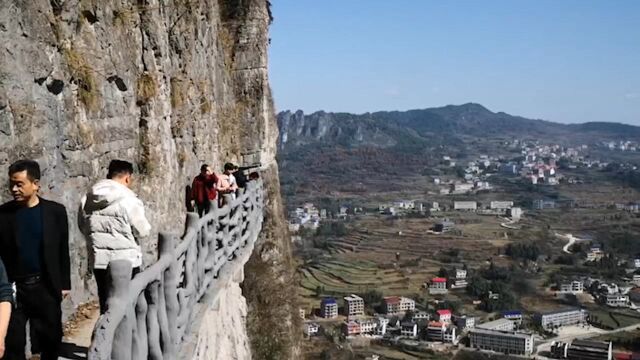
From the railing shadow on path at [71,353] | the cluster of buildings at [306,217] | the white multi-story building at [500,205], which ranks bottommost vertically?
the cluster of buildings at [306,217]

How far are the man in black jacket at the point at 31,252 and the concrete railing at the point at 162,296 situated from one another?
0.62 meters

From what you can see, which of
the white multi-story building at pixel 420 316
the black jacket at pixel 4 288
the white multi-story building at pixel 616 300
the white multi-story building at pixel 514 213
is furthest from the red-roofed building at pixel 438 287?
the black jacket at pixel 4 288

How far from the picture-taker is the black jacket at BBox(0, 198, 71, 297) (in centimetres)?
414

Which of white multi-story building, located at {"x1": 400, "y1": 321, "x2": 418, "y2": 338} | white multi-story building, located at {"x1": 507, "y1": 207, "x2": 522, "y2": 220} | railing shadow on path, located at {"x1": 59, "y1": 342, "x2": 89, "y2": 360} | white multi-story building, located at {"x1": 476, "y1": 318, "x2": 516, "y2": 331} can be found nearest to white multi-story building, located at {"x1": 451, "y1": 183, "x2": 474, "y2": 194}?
white multi-story building, located at {"x1": 507, "y1": 207, "x2": 522, "y2": 220}

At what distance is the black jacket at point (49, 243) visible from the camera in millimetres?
4141

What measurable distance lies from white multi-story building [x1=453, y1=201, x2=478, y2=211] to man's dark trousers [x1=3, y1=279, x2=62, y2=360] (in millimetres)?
136504

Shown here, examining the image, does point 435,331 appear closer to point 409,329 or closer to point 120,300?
point 409,329

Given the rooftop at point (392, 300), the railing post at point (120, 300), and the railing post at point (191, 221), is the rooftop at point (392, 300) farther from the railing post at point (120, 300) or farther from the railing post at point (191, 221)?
the railing post at point (120, 300)

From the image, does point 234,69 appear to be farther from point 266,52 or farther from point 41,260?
point 41,260

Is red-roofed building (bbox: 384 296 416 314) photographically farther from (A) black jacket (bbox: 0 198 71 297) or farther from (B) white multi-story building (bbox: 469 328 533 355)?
(A) black jacket (bbox: 0 198 71 297)

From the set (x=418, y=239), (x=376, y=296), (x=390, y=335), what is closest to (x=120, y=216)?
(x=390, y=335)

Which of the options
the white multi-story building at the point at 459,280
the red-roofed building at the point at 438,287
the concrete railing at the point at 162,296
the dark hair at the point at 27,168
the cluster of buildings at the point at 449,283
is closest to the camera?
the concrete railing at the point at 162,296

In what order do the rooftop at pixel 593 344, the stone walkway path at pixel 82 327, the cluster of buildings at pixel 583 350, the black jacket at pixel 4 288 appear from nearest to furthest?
the black jacket at pixel 4 288 → the stone walkway path at pixel 82 327 → the cluster of buildings at pixel 583 350 → the rooftop at pixel 593 344

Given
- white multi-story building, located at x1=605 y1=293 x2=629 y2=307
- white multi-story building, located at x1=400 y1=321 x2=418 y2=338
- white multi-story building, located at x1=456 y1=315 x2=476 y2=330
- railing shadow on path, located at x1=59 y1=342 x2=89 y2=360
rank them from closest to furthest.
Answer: railing shadow on path, located at x1=59 y1=342 x2=89 y2=360, white multi-story building, located at x1=400 y1=321 x2=418 y2=338, white multi-story building, located at x1=456 y1=315 x2=476 y2=330, white multi-story building, located at x1=605 y1=293 x2=629 y2=307
